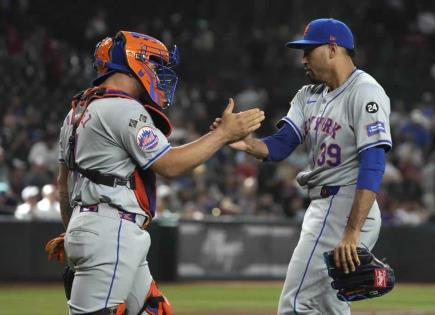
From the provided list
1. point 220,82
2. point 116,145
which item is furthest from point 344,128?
point 220,82

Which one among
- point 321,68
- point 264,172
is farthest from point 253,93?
point 321,68

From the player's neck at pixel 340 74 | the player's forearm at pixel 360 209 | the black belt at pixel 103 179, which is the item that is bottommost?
the player's forearm at pixel 360 209

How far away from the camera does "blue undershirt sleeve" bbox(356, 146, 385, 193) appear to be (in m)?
5.45

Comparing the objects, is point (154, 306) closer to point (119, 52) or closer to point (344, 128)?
point (119, 52)

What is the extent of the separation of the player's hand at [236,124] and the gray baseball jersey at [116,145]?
1.02 ft

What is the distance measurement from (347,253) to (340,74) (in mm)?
1094

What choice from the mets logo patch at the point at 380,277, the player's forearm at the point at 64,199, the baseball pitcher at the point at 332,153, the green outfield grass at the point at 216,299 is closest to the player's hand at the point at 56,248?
the player's forearm at the point at 64,199

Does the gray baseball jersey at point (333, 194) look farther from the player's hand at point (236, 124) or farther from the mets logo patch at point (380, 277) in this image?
the player's hand at point (236, 124)

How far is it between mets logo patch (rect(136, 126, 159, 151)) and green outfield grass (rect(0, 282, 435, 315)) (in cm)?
638

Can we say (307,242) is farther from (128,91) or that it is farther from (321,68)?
(128,91)

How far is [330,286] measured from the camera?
5762 millimetres

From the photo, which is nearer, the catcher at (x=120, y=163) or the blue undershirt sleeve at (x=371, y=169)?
the catcher at (x=120, y=163)

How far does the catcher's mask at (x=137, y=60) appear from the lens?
5012mm

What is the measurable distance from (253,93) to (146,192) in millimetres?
14698
